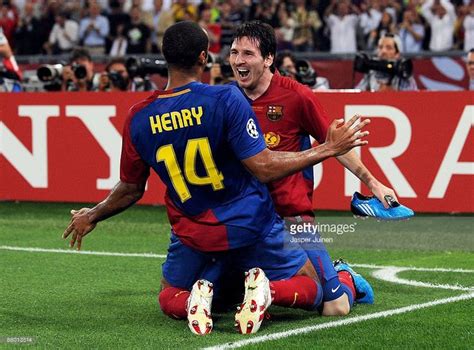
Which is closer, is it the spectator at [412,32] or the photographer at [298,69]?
the photographer at [298,69]

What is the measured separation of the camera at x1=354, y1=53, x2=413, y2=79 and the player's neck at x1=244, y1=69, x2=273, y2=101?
6.35 metres

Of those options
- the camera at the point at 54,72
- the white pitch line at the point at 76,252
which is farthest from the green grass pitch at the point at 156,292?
the camera at the point at 54,72

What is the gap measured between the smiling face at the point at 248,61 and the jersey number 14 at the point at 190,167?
936mm

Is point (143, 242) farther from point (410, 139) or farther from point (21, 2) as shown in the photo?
point (21, 2)

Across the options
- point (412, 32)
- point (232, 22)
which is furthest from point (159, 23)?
point (412, 32)

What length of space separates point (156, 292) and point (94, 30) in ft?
45.4

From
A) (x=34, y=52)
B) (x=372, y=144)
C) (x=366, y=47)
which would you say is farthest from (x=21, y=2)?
(x=372, y=144)

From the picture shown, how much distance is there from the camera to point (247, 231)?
6.64 meters

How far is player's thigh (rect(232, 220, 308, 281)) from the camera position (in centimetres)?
677

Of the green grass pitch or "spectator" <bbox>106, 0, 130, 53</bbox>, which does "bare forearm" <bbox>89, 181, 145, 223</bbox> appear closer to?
the green grass pitch

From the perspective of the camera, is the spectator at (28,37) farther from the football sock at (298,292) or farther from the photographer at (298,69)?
the football sock at (298,292)

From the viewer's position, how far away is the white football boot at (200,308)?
647cm

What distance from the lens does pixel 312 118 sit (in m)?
7.39

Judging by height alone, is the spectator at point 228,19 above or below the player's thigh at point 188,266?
below
